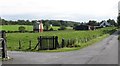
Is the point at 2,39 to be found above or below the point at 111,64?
above

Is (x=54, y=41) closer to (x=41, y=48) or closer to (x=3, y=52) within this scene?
(x=41, y=48)

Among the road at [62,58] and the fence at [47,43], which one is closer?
the road at [62,58]

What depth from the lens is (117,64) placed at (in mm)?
17453

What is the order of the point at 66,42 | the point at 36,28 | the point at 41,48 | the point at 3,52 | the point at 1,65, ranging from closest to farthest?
the point at 1,65 → the point at 3,52 → the point at 41,48 → the point at 66,42 → the point at 36,28

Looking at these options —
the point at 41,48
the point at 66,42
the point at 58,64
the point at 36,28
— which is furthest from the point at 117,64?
the point at 36,28

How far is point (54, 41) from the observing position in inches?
1230

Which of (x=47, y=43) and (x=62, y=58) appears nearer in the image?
(x=62, y=58)

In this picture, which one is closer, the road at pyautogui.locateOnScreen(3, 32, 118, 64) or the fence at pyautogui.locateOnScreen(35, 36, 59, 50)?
the road at pyautogui.locateOnScreen(3, 32, 118, 64)

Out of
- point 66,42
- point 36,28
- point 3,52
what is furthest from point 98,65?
point 36,28

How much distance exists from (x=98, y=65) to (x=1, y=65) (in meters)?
→ 5.10

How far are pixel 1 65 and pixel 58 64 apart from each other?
9.95 feet

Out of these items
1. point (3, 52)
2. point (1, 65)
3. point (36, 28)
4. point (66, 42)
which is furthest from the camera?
point (36, 28)

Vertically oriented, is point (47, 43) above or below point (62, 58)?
above

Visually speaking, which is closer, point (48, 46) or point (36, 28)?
point (48, 46)
